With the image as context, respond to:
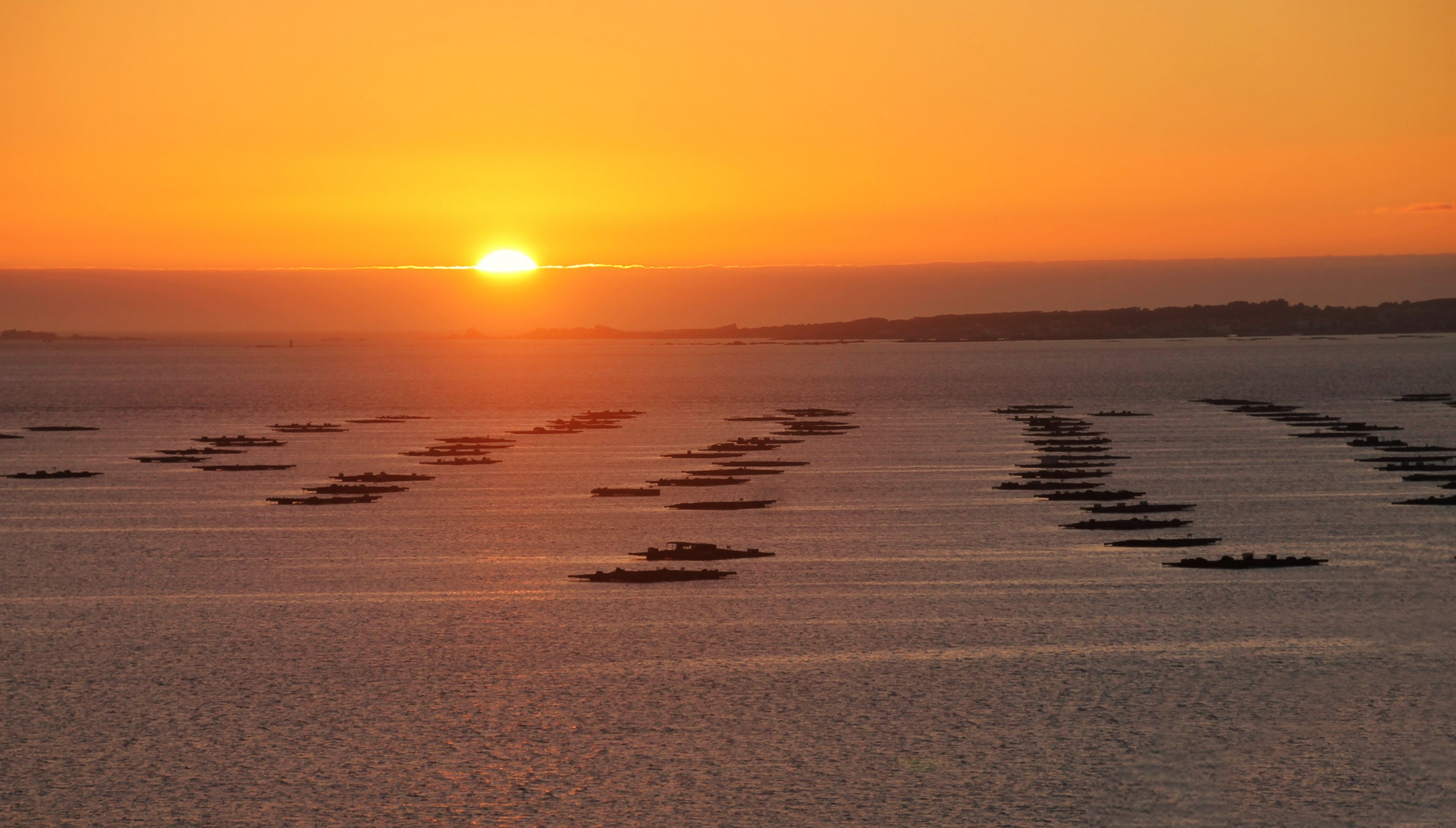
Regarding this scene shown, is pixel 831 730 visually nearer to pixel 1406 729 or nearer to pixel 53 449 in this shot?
pixel 1406 729

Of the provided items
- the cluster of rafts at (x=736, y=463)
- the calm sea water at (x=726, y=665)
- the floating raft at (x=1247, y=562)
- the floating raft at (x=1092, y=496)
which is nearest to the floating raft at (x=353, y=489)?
the calm sea water at (x=726, y=665)

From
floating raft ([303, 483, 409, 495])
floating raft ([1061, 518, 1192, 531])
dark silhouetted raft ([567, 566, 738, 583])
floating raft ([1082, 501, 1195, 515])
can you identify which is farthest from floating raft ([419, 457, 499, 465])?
dark silhouetted raft ([567, 566, 738, 583])

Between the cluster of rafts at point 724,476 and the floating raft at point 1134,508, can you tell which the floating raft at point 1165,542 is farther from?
the cluster of rafts at point 724,476

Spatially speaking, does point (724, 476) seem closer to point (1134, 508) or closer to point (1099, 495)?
point (1099, 495)

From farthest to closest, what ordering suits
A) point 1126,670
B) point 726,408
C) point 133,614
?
point 726,408
point 133,614
point 1126,670

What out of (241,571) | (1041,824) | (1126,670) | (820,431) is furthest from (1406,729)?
(820,431)

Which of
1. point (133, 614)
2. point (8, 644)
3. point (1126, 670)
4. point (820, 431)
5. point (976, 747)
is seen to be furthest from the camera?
point (820, 431)

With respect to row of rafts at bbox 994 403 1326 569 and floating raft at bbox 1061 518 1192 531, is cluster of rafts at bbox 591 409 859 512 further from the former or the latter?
floating raft at bbox 1061 518 1192 531
